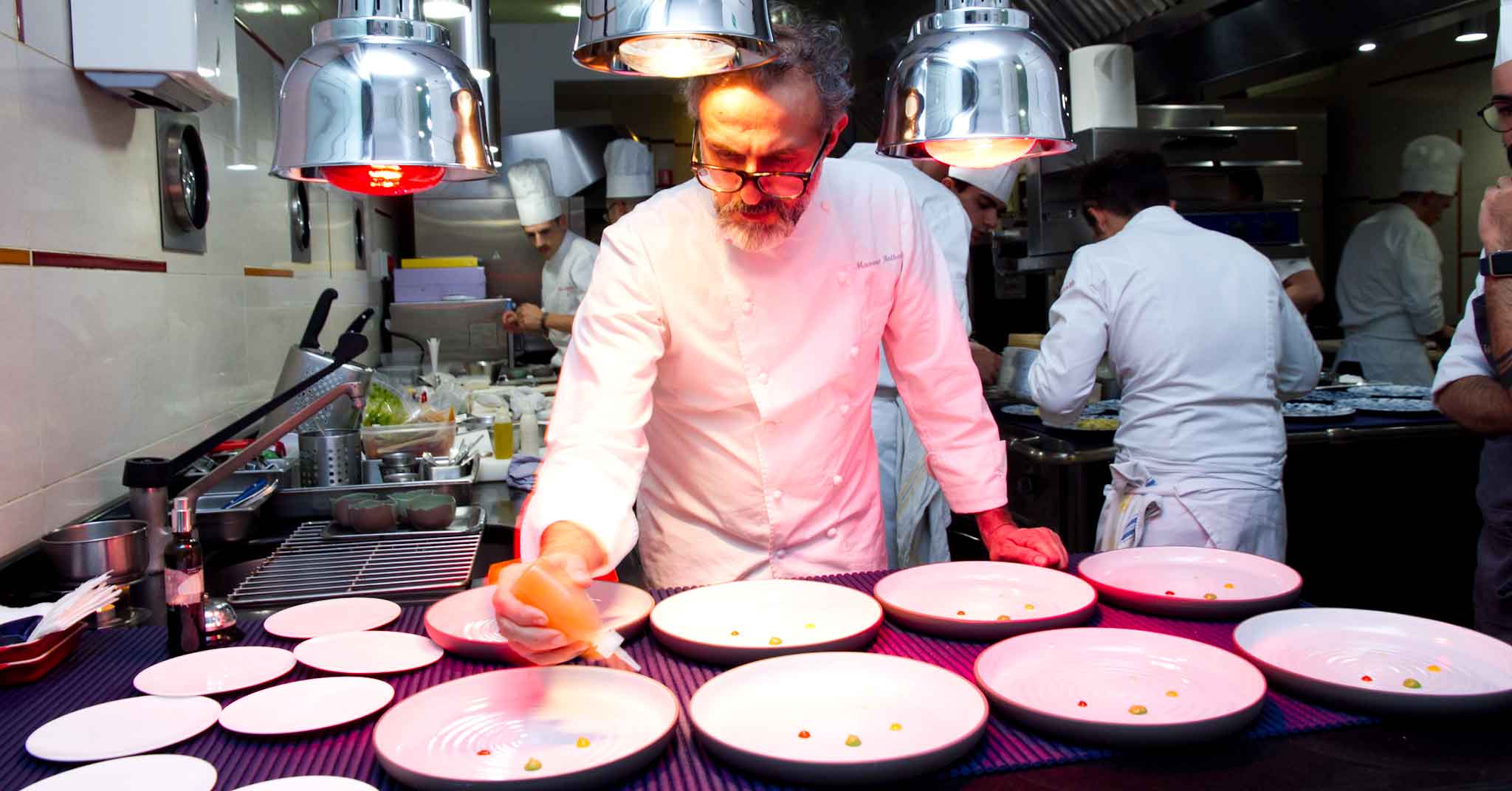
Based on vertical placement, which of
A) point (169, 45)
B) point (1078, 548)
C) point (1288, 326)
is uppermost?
point (169, 45)

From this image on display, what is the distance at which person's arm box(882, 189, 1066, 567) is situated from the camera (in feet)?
7.04

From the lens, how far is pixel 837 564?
2146 mm

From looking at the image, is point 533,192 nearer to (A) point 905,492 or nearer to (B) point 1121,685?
(A) point 905,492

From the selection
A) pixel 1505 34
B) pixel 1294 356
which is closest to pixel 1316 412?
pixel 1294 356

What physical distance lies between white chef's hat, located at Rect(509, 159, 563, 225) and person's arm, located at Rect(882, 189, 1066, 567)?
4.88 metres

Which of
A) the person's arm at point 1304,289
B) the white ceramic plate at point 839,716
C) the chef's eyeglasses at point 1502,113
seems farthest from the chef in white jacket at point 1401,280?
the white ceramic plate at point 839,716

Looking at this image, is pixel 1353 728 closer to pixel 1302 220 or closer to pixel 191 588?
pixel 191 588

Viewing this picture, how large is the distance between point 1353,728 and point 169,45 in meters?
2.50

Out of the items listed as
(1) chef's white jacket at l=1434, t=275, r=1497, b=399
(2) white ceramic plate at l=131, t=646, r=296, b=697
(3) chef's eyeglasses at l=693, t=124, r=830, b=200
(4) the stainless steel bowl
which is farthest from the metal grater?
(1) chef's white jacket at l=1434, t=275, r=1497, b=399

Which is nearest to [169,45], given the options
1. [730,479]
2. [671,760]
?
[730,479]

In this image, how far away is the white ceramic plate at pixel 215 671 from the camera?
1.32 meters

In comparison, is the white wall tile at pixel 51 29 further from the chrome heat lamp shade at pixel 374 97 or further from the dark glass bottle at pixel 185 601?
A: the dark glass bottle at pixel 185 601

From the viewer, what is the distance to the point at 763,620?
155 centimetres

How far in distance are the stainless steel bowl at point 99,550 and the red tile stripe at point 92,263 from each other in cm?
54
